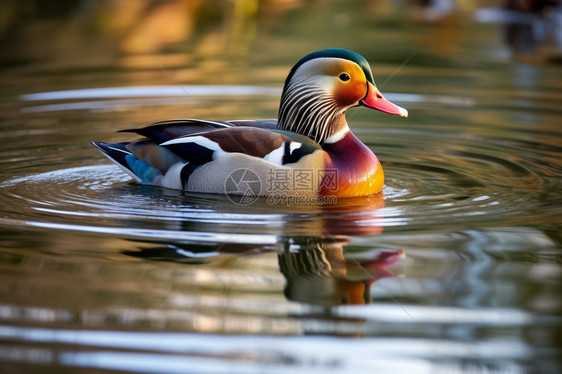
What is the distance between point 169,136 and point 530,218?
2801 mm

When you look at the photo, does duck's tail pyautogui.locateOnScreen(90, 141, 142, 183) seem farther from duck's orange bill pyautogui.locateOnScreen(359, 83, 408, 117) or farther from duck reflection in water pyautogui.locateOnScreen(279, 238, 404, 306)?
duck reflection in water pyautogui.locateOnScreen(279, 238, 404, 306)

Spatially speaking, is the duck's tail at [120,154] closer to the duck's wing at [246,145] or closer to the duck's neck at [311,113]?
the duck's wing at [246,145]

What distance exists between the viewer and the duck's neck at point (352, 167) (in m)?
6.58

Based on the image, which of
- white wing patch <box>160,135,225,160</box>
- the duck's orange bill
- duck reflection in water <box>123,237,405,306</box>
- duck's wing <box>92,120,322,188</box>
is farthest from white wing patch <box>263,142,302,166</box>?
duck reflection in water <box>123,237,405,306</box>

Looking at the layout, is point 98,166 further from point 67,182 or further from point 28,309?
point 28,309

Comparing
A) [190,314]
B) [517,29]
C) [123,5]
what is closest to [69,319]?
[190,314]

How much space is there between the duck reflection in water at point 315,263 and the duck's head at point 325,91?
4.96 feet

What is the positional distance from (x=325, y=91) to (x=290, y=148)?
638 millimetres

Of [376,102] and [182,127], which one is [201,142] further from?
[376,102]

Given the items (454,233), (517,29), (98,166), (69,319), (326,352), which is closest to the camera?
(326,352)

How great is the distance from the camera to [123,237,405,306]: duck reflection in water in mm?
4656

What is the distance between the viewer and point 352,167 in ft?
21.8

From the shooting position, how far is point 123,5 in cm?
2088

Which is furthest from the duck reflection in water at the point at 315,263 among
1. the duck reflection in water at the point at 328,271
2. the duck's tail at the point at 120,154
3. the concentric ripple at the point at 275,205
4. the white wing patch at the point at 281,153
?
the duck's tail at the point at 120,154
